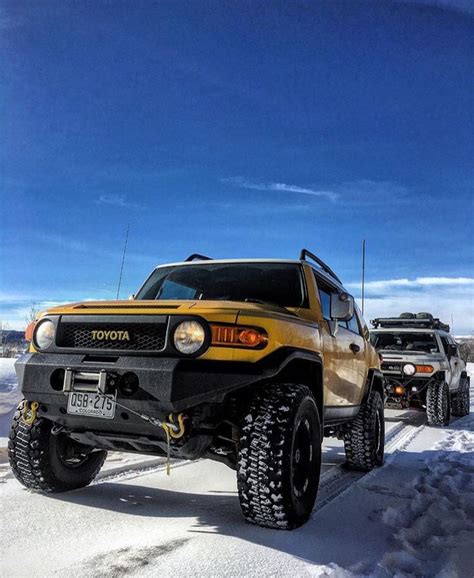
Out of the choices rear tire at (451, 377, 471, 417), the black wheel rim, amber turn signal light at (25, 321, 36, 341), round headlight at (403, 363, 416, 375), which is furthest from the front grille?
rear tire at (451, 377, 471, 417)

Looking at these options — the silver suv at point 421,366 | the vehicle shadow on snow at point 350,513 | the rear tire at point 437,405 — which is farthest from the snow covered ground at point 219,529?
the silver suv at point 421,366

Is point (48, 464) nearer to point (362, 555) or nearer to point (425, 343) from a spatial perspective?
point (362, 555)

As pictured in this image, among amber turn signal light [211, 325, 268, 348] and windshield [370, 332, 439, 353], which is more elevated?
windshield [370, 332, 439, 353]

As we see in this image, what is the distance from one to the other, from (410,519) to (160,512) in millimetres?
1820

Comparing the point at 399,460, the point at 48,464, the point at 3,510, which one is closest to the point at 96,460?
the point at 48,464

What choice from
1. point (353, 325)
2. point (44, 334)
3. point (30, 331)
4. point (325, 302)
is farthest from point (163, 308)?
point (353, 325)

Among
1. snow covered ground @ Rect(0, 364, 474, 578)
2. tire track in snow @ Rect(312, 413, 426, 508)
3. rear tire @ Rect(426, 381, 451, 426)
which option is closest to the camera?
snow covered ground @ Rect(0, 364, 474, 578)

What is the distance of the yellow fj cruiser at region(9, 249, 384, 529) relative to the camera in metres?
3.23

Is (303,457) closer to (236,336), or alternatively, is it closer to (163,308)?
(236,336)

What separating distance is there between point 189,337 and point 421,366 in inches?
312

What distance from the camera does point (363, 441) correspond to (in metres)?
5.70

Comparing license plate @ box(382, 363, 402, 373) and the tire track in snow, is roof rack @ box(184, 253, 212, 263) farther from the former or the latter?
license plate @ box(382, 363, 402, 373)

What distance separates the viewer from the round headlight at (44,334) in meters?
3.71

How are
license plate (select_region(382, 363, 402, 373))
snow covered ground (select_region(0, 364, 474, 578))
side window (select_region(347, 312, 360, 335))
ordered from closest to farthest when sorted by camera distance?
snow covered ground (select_region(0, 364, 474, 578)), side window (select_region(347, 312, 360, 335)), license plate (select_region(382, 363, 402, 373))
